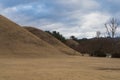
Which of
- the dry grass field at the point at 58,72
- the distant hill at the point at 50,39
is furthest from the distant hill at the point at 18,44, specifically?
the dry grass field at the point at 58,72

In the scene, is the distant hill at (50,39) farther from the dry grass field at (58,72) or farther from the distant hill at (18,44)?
the dry grass field at (58,72)

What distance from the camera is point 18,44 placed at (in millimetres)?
68500

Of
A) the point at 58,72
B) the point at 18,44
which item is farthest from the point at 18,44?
the point at 58,72

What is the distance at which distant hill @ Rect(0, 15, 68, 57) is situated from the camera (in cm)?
6318

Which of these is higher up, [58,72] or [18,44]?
[18,44]

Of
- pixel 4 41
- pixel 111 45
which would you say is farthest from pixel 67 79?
pixel 111 45

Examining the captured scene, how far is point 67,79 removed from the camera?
22.8 meters

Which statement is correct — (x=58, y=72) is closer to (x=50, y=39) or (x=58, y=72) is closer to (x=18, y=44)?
(x=18, y=44)

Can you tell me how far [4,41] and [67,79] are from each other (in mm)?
47772

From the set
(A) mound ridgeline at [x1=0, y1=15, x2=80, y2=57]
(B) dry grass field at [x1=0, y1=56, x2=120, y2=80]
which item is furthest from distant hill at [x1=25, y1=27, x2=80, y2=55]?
(B) dry grass field at [x1=0, y1=56, x2=120, y2=80]

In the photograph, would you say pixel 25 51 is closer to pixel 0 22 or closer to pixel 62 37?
pixel 0 22

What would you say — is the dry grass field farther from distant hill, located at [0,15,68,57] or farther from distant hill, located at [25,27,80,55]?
distant hill, located at [25,27,80,55]

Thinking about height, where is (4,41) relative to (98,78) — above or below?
above

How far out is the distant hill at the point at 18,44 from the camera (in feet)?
207
